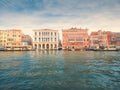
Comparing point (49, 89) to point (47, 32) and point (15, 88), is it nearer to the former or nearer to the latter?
point (15, 88)

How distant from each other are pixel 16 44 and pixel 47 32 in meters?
22.4

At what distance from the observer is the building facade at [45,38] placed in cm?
9425

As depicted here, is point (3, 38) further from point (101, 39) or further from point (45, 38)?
point (101, 39)

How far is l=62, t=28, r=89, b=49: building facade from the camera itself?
9450cm

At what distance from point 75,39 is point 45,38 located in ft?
68.2

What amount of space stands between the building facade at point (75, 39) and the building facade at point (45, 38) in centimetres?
658

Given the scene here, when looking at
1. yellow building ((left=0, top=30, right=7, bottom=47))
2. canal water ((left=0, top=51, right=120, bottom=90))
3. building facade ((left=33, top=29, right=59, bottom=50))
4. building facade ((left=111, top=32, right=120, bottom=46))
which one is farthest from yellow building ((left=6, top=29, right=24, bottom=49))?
canal water ((left=0, top=51, right=120, bottom=90))

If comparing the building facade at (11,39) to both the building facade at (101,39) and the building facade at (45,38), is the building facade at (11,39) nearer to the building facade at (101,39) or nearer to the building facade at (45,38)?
the building facade at (45,38)

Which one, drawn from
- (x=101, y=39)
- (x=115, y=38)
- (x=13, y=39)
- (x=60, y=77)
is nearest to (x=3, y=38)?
(x=13, y=39)

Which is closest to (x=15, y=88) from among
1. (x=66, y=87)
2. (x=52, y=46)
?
(x=66, y=87)

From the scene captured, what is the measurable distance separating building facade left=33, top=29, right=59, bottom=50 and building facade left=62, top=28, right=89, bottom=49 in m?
6.58

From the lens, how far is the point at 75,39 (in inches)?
3752

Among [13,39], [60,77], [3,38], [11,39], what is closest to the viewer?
[60,77]

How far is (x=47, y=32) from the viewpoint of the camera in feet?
310
